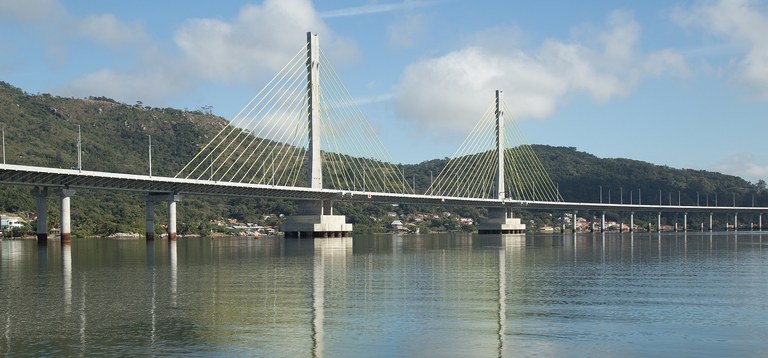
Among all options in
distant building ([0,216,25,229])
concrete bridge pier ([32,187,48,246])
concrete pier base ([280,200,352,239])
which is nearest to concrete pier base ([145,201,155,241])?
concrete bridge pier ([32,187,48,246])

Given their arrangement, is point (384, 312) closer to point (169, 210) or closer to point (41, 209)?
point (41, 209)

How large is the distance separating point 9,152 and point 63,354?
157m

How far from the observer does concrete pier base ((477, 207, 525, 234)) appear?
18012cm

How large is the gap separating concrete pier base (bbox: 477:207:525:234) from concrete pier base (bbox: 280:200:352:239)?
51956 millimetres

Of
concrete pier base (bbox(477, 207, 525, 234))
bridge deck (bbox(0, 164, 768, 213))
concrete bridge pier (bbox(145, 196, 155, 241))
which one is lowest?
concrete pier base (bbox(477, 207, 525, 234))

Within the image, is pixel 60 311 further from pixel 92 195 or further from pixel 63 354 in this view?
pixel 92 195

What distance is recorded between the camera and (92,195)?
7092 inches

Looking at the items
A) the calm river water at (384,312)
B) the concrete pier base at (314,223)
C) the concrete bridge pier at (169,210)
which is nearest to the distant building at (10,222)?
the concrete bridge pier at (169,210)

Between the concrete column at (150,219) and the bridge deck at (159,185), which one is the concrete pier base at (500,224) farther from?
the concrete column at (150,219)

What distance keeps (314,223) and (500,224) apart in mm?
59199

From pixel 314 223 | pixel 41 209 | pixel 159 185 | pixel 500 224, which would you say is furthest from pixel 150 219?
pixel 500 224

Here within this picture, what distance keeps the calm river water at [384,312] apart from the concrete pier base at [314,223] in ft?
257

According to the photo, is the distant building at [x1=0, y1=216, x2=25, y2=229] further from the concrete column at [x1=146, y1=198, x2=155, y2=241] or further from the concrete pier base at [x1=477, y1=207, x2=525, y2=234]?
the concrete pier base at [x1=477, y1=207, x2=525, y2=234]

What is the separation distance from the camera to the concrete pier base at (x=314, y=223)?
5207 inches
